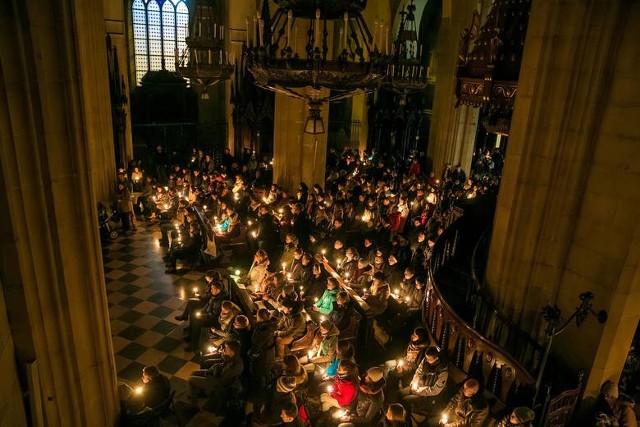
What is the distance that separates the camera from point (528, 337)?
6516 millimetres

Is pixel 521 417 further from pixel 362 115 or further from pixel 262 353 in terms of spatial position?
pixel 362 115

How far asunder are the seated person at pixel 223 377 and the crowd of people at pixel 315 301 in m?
0.02

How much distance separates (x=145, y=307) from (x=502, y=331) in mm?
6935

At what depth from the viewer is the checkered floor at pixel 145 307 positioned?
25.9 feet

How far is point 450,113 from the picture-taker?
56.2 feet

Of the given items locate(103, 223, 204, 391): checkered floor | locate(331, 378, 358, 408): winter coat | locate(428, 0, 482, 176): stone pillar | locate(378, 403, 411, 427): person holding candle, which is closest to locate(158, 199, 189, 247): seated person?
locate(103, 223, 204, 391): checkered floor

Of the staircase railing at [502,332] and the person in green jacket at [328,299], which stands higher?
the staircase railing at [502,332]

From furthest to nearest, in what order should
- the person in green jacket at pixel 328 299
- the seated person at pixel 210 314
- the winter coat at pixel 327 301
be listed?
the winter coat at pixel 327 301, the person in green jacket at pixel 328 299, the seated person at pixel 210 314

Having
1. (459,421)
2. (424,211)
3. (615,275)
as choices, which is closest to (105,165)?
(424,211)

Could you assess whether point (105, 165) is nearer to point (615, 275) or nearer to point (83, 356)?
point (83, 356)

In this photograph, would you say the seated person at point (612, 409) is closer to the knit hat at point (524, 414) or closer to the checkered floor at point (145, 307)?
the knit hat at point (524, 414)

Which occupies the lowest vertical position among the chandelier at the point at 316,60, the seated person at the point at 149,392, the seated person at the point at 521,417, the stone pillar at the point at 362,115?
the seated person at the point at 149,392

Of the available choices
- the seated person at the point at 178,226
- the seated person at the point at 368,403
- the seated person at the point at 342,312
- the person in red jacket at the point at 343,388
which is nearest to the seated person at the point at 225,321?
the seated person at the point at 342,312

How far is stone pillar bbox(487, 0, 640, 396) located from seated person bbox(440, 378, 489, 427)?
1635mm
